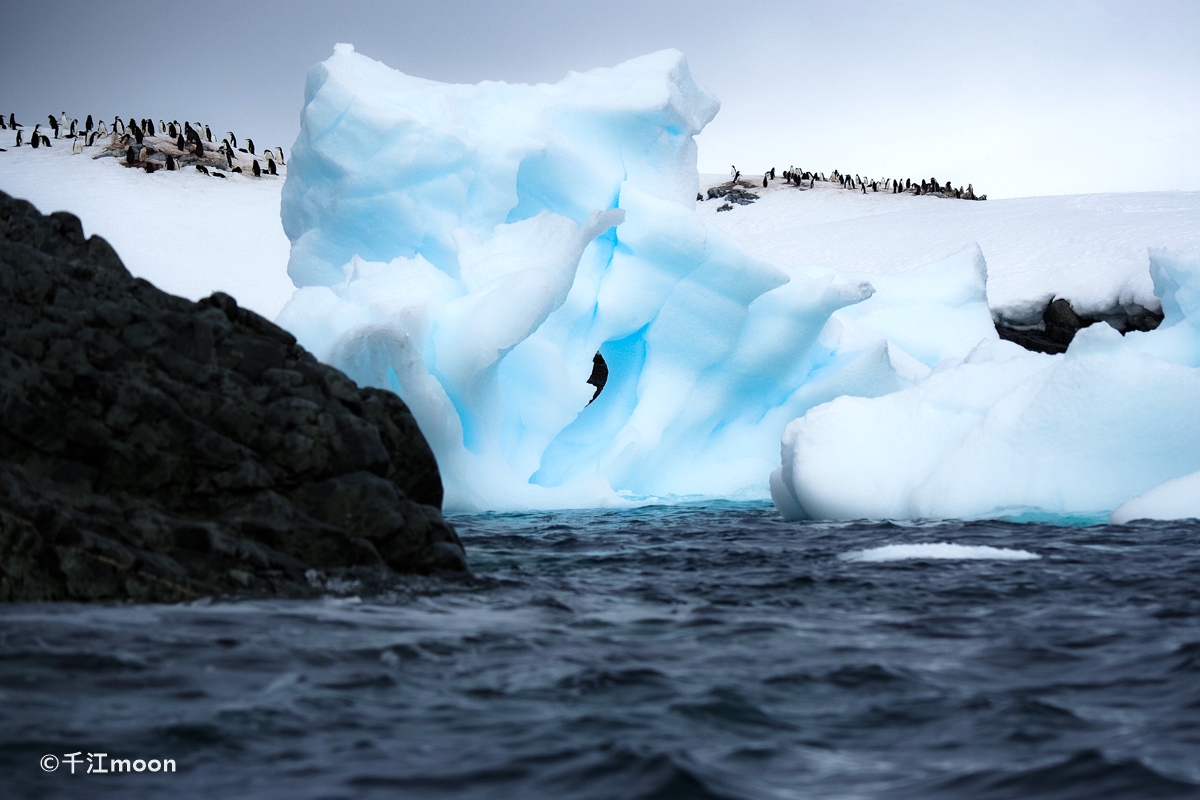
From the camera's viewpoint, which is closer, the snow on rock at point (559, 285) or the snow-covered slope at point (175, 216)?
the snow on rock at point (559, 285)

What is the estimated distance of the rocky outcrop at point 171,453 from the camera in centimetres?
461

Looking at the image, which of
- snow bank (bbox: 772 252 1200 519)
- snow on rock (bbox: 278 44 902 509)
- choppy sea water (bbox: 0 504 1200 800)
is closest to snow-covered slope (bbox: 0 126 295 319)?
snow on rock (bbox: 278 44 902 509)

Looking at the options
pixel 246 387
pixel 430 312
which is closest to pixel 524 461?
pixel 430 312

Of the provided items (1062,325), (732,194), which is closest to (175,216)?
(732,194)

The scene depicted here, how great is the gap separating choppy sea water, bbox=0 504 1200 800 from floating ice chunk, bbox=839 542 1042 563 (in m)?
0.63

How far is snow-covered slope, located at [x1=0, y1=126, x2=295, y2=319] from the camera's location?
2111 cm

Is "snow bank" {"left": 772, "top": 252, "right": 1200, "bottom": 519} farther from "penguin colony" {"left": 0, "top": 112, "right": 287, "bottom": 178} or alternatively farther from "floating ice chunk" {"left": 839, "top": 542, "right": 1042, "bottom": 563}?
"penguin colony" {"left": 0, "top": 112, "right": 287, "bottom": 178}

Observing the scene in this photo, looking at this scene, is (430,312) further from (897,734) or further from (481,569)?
(897,734)

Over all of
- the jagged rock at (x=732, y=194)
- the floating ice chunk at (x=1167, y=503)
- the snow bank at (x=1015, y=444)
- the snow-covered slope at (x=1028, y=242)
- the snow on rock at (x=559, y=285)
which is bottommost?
the floating ice chunk at (x=1167, y=503)

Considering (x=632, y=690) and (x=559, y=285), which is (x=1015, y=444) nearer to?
(x=559, y=285)

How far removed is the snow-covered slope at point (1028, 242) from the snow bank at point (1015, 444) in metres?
4.59

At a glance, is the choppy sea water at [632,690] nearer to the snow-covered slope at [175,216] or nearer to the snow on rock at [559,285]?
the snow on rock at [559,285]

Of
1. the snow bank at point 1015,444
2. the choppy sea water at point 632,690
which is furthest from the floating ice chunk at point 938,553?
the snow bank at point 1015,444

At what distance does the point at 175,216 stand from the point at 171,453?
21.9m
